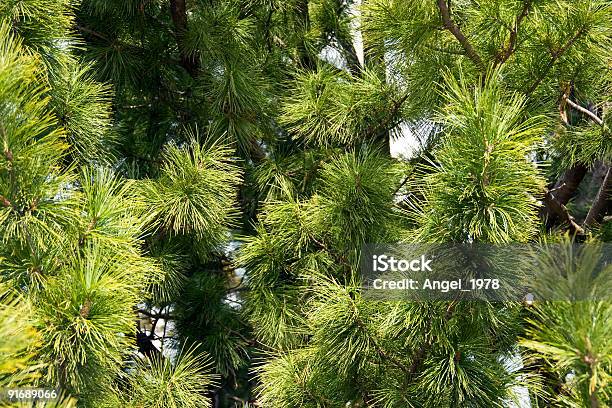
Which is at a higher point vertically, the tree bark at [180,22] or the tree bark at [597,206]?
the tree bark at [180,22]

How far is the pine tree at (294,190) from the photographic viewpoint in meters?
0.86

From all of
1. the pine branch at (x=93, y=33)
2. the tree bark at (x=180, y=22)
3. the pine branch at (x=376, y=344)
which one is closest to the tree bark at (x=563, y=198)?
the pine branch at (x=376, y=344)

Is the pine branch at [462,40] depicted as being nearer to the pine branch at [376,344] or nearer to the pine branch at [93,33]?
the pine branch at [376,344]

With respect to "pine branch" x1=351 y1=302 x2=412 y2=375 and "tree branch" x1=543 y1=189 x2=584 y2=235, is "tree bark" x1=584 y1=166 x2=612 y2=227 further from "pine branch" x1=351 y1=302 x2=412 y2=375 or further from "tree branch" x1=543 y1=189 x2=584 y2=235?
"pine branch" x1=351 y1=302 x2=412 y2=375

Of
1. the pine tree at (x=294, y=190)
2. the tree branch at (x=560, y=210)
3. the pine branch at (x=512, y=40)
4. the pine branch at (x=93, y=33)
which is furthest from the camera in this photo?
the pine branch at (x=93, y=33)

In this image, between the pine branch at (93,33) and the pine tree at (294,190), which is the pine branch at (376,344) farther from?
the pine branch at (93,33)

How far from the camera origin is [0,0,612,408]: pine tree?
86 cm

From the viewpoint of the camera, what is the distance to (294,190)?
138cm

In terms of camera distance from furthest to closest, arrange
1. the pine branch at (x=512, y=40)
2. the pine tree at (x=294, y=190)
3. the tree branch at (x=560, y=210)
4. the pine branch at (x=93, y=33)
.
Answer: the pine branch at (x=93, y=33) → the tree branch at (x=560, y=210) → the pine branch at (x=512, y=40) → the pine tree at (x=294, y=190)

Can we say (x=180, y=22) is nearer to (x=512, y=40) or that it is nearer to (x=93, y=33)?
(x=93, y=33)

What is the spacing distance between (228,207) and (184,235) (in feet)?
0.30

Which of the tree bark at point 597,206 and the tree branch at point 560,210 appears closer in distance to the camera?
the tree branch at point 560,210

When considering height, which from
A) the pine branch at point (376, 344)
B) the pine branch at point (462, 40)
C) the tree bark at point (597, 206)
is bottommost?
the pine branch at point (376, 344)

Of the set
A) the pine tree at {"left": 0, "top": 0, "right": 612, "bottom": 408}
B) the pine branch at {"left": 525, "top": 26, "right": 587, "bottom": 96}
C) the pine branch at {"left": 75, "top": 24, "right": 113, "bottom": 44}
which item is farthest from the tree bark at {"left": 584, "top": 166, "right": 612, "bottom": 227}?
the pine branch at {"left": 75, "top": 24, "right": 113, "bottom": 44}
